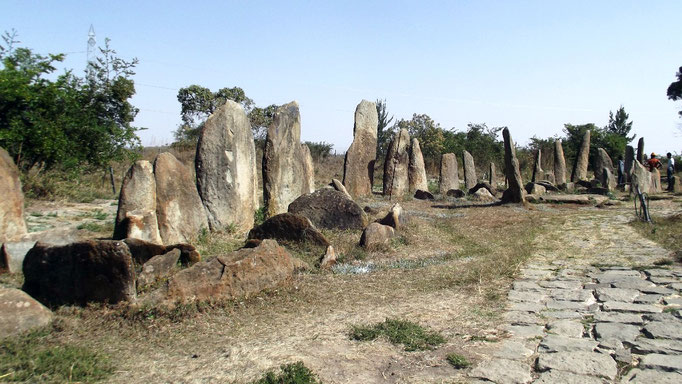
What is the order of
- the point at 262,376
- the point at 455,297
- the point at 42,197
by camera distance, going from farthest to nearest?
the point at 42,197 < the point at 455,297 < the point at 262,376

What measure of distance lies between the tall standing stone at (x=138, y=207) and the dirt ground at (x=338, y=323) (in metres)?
1.62

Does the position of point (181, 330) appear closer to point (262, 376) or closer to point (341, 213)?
point (262, 376)

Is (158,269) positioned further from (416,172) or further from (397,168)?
(416,172)

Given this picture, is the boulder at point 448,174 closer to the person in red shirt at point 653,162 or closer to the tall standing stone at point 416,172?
the tall standing stone at point 416,172

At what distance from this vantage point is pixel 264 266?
21.3 feet

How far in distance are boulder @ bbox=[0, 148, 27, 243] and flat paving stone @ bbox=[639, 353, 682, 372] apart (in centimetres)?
710

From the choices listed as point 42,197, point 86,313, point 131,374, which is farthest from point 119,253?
point 42,197

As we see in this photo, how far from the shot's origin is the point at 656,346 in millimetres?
4707

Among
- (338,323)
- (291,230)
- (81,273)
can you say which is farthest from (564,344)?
(291,230)

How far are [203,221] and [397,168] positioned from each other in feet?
34.2

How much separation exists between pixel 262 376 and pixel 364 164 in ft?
47.6

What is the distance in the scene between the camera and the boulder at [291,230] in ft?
28.2

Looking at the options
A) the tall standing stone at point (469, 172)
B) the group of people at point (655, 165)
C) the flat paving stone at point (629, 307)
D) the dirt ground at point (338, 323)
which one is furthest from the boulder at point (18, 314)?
the group of people at point (655, 165)

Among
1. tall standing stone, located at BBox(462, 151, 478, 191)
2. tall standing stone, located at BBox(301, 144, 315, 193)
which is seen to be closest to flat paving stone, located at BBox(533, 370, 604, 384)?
tall standing stone, located at BBox(301, 144, 315, 193)
